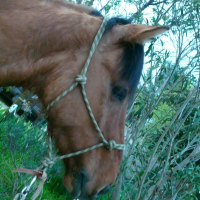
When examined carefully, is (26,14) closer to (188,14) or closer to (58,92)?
(58,92)

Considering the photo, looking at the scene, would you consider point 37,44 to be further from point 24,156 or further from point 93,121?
point 24,156

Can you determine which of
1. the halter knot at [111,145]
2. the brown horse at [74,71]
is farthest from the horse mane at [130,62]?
the halter knot at [111,145]

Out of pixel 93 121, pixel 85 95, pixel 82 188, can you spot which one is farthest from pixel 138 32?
pixel 82 188

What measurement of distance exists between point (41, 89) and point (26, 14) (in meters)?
0.52

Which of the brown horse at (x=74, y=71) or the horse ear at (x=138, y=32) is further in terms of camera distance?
the brown horse at (x=74, y=71)

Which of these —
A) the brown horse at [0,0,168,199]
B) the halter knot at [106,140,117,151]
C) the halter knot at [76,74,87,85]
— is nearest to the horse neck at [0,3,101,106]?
the brown horse at [0,0,168,199]

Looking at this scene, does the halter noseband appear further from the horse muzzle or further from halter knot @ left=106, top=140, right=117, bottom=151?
the horse muzzle

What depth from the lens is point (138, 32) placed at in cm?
176

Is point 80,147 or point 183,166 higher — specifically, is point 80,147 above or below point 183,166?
above

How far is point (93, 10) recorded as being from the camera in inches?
86.0

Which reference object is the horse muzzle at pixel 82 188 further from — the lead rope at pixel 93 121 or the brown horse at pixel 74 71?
the lead rope at pixel 93 121

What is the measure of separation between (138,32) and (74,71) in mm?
489

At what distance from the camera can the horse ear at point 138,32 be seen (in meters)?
1.68

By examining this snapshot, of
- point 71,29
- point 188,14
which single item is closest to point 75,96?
point 71,29
